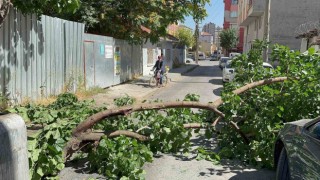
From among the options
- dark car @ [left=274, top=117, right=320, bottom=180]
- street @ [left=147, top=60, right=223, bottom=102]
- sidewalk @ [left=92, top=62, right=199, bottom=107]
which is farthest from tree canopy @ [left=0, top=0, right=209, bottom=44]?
dark car @ [left=274, top=117, right=320, bottom=180]

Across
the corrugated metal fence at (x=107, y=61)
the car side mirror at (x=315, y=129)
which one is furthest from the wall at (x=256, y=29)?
the car side mirror at (x=315, y=129)

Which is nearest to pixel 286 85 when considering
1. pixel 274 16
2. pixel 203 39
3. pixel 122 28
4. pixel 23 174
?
pixel 23 174

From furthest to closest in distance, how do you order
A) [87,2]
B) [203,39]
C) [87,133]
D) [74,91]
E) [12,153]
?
[203,39] → [87,2] → [74,91] → [87,133] → [12,153]

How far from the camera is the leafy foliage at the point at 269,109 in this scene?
18.3ft

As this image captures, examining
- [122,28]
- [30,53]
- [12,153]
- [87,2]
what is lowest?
[12,153]

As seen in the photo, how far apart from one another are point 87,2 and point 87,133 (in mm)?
11999

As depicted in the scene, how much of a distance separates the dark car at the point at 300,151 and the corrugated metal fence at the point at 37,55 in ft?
22.5

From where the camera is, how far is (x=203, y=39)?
139 m

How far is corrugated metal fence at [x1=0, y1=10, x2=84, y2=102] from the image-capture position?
29.0ft

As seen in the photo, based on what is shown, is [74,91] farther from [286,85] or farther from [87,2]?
[286,85]

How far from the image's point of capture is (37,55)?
10133 mm

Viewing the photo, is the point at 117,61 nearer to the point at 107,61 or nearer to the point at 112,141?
the point at 107,61

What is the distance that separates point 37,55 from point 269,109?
693cm

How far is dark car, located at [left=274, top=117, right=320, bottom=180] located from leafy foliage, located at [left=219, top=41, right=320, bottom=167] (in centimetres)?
106
